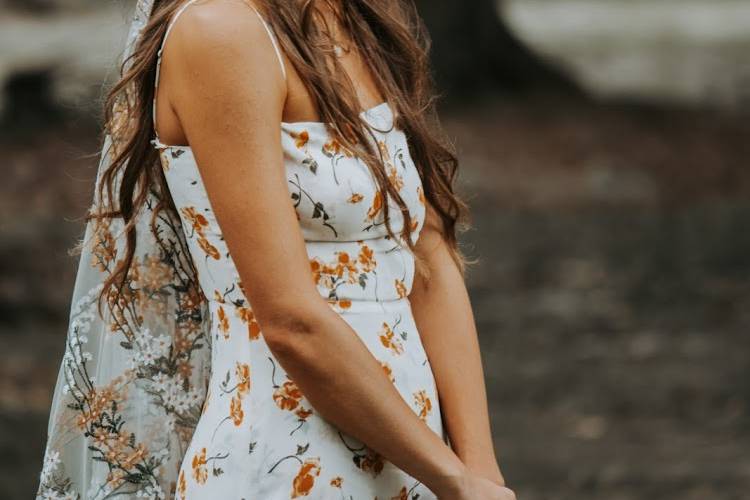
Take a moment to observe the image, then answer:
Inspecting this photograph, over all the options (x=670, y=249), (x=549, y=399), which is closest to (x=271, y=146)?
(x=549, y=399)

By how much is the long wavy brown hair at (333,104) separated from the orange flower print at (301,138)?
0.15 feet

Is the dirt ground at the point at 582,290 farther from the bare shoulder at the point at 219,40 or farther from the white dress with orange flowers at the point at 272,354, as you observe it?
the bare shoulder at the point at 219,40

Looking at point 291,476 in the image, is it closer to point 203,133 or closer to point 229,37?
point 203,133

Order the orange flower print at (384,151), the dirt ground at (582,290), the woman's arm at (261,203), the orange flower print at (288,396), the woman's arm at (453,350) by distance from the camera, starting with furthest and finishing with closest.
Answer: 1. the dirt ground at (582,290)
2. the woman's arm at (453,350)
3. the orange flower print at (384,151)
4. the orange flower print at (288,396)
5. the woman's arm at (261,203)

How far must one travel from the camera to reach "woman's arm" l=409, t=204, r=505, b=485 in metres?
2.34

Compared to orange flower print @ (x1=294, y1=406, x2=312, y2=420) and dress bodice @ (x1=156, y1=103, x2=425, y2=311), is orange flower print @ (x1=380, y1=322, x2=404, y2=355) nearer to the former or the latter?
dress bodice @ (x1=156, y1=103, x2=425, y2=311)

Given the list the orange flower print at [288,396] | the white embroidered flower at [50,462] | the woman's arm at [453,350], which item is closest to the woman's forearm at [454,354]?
the woman's arm at [453,350]

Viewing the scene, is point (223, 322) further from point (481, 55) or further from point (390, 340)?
point (481, 55)

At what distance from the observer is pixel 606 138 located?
12.6 meters

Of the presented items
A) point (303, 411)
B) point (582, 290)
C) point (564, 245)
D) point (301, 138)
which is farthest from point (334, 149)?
point (564, 245)

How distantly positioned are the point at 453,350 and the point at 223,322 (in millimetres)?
417

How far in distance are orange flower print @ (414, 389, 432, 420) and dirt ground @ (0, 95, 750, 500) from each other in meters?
0.81

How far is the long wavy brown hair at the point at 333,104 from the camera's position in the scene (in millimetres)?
2141

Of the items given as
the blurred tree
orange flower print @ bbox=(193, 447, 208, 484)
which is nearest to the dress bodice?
orange flower print @ bbox=(193, 447, 208, 484)
